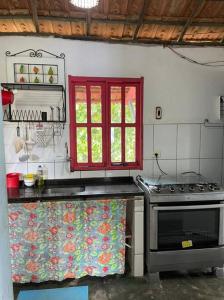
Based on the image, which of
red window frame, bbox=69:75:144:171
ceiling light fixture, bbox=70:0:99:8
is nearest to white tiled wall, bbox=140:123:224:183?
red window frame, bbox=69:75:144:171

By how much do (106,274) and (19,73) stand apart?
6.98ft

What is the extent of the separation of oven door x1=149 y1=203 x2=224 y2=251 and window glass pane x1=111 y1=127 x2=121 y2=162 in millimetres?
753

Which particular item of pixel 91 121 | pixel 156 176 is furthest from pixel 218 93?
pixel 91 121

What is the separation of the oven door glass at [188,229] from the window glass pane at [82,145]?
1.00 m

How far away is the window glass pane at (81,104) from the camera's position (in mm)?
2566

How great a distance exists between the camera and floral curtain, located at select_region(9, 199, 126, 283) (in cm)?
208

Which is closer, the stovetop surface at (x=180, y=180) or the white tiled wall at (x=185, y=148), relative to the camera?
the stovetop surface at (x=180, y=180)

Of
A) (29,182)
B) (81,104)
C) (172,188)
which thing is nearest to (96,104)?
(81,104)

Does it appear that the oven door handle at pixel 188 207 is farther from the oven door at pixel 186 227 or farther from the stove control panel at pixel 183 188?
the stove control panel at pixel 183 188

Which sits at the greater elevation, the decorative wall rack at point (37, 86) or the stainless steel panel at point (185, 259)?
the decorative wall rack at point (37, 86)

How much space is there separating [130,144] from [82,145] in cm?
53

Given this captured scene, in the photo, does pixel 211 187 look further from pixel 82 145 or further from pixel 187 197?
pixel 82 145

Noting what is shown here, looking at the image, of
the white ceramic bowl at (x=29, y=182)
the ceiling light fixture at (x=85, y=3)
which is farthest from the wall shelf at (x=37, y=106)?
the ceiling light fixture at (x=85, y=3)

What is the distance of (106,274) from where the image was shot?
222 cm
